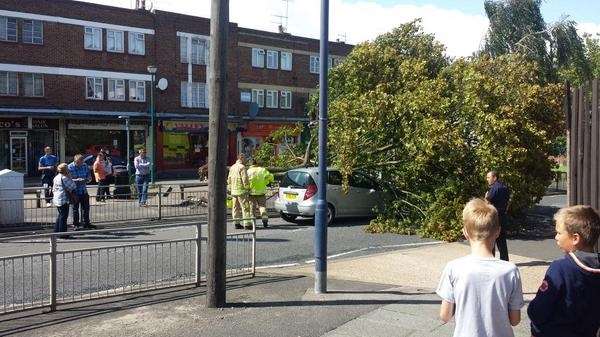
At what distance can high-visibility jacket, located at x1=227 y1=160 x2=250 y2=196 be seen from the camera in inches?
Result: 558

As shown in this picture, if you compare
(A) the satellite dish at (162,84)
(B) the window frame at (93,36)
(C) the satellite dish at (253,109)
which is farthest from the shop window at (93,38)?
(C) the satellite dish at (253,109)

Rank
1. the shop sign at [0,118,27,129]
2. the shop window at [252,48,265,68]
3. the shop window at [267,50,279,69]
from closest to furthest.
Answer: the shop sign at [0,118,27,129] → the shop window at [252,48,265,68] → the shop window at [267,50,279,69]

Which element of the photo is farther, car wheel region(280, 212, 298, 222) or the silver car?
car wheel region(280, 212, 298, 222)

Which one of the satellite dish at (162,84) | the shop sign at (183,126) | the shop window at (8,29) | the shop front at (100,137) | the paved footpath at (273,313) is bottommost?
the paved footpath at (273,313)

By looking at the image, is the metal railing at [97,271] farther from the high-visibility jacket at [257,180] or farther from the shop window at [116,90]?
the shop window at [116,90]

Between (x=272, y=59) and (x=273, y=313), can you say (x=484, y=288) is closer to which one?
(x=273, y=313)

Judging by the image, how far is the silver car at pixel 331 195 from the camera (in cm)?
1521

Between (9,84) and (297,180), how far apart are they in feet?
76.5

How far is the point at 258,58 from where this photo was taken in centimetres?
4491

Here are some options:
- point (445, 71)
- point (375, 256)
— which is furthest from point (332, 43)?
point (375, 256)

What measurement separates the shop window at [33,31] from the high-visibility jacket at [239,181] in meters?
23.8

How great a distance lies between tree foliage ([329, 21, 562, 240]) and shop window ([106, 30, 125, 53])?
24188mm

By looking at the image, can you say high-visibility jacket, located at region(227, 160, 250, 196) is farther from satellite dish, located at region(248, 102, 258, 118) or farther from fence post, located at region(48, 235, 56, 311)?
satellite dish, located at region(248, 102, 258, 118)

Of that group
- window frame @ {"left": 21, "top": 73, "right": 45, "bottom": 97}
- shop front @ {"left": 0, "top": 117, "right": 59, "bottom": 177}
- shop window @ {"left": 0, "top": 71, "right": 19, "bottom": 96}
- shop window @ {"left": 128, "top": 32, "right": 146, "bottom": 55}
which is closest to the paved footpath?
shop front @ {"left": 0, "top": 117, "right": 59, "bottom": 177}
